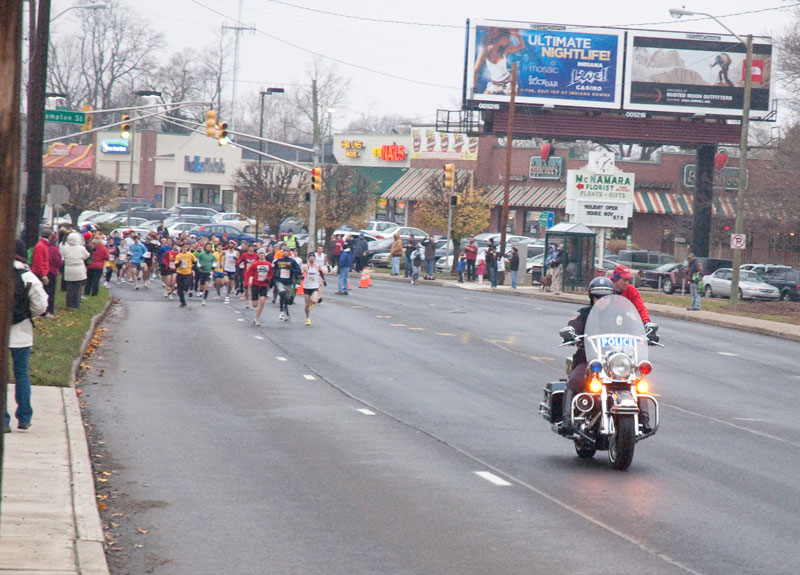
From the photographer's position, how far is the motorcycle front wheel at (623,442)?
10328 millimetres

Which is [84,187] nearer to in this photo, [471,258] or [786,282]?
[471,258]

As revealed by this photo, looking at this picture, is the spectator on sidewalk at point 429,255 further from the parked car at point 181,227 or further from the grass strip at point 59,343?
the grass strip at point 59,343

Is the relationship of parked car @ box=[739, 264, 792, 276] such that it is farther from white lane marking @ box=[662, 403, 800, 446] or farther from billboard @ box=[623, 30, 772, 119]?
white lane marking @ box=[662, 403, 800, 446]

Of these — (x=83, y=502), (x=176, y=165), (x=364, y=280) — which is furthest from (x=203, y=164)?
(x=83, y=502)

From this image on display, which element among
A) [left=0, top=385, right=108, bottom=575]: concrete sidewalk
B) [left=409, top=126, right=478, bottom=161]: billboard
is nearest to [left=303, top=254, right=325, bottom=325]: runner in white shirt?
[left=0, top=385, right=108, bottom=575]: concrete sidewalk

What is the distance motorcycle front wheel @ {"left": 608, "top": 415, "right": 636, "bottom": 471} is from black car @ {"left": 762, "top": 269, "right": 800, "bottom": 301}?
38.5m

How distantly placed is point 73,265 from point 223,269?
38.2 feet

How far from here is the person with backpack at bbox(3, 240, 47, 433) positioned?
1091 centimetres

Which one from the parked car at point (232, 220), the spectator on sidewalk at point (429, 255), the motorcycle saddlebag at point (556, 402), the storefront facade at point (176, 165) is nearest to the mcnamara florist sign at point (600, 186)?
the spectator on sidewalk at point (429, 255)

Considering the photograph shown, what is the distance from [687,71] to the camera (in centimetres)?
6281

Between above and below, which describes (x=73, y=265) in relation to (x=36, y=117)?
below

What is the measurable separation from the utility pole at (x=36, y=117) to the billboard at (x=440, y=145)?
5375 cm

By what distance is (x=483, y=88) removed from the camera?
62.2 metres

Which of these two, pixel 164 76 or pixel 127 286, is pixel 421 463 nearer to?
pixel 127 286
